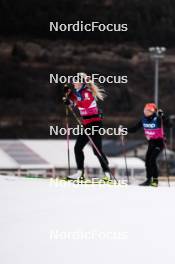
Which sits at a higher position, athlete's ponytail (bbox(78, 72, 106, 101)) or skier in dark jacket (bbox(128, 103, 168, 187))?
athlete's ponytail (bbox(78, 72, 106, 101))

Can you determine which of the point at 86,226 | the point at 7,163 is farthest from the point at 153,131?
the point at 7,163

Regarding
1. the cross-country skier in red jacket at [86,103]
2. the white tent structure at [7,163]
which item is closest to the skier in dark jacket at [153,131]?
the cross-country skier in red jacket at [86,103]

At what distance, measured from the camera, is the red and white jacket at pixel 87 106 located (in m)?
7.21

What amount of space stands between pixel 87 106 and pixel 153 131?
0.78m

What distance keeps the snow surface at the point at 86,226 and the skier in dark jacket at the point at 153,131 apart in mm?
1855

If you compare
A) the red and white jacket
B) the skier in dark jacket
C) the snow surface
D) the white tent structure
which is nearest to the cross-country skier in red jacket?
the red and white jacket

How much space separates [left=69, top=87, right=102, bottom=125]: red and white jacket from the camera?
23.6ft

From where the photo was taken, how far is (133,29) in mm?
34812

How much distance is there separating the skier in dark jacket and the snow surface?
1.86 m

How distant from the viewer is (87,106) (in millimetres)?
7254

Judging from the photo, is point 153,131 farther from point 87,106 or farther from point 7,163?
point 7,163

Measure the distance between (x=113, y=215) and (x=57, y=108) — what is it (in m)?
30.9

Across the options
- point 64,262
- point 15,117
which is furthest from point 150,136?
point 15,117

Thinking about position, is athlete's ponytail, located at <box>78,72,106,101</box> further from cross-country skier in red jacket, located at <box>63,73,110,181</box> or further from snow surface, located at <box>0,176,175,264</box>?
snow surface, located at <box>0,176,175,264</box>
